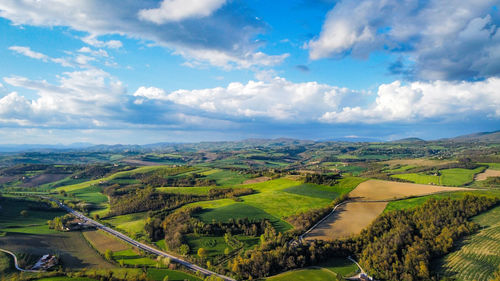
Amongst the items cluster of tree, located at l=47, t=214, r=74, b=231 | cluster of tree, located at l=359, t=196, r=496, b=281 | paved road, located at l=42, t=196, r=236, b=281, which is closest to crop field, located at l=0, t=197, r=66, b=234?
cluster of tree, located at l=47, t=214, r=74, b=231

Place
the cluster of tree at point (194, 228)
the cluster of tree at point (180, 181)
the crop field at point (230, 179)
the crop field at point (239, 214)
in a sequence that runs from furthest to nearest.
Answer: the cluster of tree at point (180, 181) → the crop field at point (230, 179) → the crop field at point (239, 214) → the cluster of tree at point (194, 228)

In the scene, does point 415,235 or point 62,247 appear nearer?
point 415,235

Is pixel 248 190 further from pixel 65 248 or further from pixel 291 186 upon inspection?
pixel 65 248

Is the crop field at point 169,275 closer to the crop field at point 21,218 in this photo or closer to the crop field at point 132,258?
the crop field at point 132,258

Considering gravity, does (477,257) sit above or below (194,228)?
above

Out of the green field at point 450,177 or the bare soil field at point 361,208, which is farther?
the green field at point 450,177

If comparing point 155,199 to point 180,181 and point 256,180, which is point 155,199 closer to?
point 180,181

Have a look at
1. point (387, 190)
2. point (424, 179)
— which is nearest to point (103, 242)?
point (387, 190)

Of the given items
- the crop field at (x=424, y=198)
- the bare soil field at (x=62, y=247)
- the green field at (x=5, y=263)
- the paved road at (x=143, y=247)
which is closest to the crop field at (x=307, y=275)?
the paved road at (x=143, y=247)
